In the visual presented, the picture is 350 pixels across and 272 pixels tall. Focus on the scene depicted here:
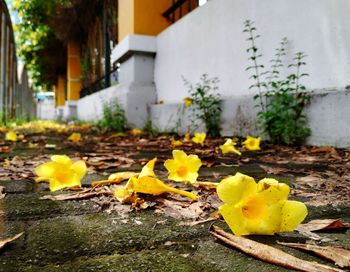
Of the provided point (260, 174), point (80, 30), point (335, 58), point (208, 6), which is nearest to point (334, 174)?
point (260, 174)

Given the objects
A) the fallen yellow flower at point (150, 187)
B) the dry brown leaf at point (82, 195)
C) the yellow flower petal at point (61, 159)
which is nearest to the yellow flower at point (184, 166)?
the fallen yellow flower at point (150, 187)

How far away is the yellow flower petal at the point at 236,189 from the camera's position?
832 mm

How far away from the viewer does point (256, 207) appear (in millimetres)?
874

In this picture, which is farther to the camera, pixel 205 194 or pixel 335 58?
pixel 335 58

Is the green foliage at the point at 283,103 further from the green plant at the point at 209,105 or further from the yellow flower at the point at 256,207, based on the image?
the yellow flower at the point at 256,207

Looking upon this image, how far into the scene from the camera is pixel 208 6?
4.48 meters

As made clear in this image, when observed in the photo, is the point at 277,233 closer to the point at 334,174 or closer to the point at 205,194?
the point at 205,194

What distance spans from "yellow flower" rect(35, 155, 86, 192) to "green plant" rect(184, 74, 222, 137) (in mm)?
3012

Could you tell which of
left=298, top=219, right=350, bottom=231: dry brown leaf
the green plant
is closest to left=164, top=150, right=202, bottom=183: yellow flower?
left=298, top=219, right=350, bottom=231: dry brown leaf

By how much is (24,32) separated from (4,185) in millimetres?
18864

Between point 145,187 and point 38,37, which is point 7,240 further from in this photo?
point 38,37

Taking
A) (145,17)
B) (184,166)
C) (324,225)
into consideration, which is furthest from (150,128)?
(324,225)

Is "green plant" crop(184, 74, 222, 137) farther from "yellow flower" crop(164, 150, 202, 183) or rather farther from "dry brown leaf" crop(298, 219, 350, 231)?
"dry brown leaf" crop(298, 219, 350, 231)

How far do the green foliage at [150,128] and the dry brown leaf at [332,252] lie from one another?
4.19m
